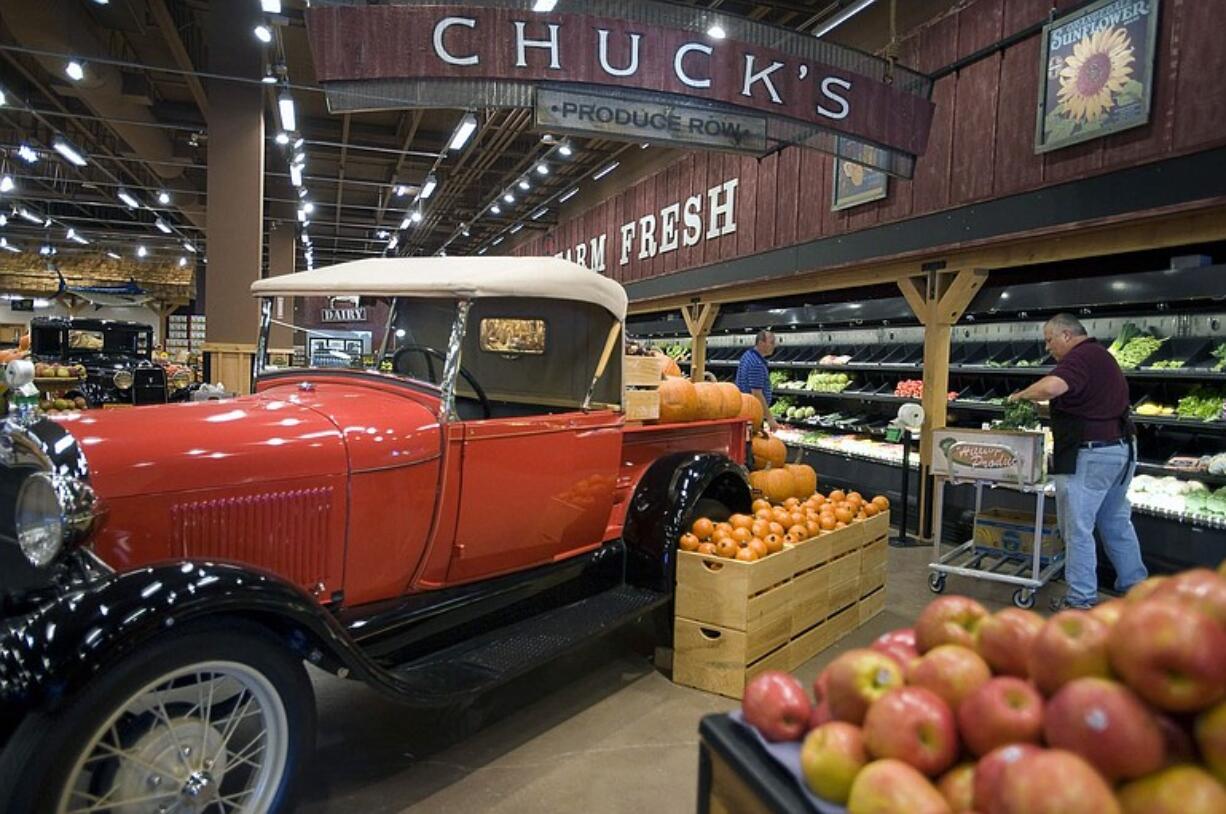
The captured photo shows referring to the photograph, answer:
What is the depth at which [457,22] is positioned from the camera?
397cm

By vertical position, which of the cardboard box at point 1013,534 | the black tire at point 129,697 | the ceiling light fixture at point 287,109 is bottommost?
the cardboard box at point 1013,534

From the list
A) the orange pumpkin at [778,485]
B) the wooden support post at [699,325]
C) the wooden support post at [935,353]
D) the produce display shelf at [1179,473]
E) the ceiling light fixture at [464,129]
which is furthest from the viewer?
the wooden support post at [699,325]

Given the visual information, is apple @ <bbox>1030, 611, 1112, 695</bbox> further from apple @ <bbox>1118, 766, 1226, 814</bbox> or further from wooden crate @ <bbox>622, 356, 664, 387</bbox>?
wooden crate @ <bbox>622, 356, 664, 387</bbox>

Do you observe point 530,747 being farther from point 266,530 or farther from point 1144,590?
point 1144,590

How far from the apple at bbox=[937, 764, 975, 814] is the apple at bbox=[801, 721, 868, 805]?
0.12m

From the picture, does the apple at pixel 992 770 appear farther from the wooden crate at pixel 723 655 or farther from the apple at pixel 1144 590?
the wooden crate at pixel 723 655

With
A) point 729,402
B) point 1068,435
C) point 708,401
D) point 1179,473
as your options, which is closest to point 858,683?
point 708,401

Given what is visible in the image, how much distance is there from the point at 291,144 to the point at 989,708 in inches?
523

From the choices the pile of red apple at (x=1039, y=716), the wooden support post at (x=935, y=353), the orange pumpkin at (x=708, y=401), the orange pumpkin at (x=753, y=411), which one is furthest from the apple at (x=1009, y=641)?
the wooden support post at (x=935, y=353)

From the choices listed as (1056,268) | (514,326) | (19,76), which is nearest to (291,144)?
(19,76)

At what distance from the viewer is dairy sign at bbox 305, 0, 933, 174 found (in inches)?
155

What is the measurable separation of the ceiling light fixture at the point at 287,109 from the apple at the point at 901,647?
1015 centimetres

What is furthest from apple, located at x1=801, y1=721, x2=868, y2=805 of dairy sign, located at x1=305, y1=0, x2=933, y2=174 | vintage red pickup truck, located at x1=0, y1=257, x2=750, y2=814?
dairy sign, located at x1=305, y1=0, x2=933, y2=174

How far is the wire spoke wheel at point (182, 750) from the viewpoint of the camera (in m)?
1.75
